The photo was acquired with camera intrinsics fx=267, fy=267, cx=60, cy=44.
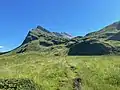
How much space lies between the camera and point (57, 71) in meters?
72.1

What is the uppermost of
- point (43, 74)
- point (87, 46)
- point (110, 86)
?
point (87, 46)

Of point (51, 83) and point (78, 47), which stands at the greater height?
point (78, 47)

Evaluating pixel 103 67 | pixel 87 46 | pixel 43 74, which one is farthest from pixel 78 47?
pixel 43 74

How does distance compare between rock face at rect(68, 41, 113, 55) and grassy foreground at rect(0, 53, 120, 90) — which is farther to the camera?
rock face at rect(68, 41, 113, 55)

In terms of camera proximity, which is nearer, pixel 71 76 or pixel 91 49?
pixel 71 76

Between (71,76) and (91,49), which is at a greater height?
(91,49)

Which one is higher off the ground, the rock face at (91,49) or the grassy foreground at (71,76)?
the rock face at (91,49)

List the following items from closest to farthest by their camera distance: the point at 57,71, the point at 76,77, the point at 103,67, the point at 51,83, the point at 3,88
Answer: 1. the point at 3,88
2. the point at 51,83
3. the point at 76,77
4. the point at 57,71
5. the point at 103,67

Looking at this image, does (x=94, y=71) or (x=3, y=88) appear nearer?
(x=3, y=88)

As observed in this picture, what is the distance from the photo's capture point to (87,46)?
7092 inches

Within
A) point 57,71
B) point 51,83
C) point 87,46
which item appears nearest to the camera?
point 51,83

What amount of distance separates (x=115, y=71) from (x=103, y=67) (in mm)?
6923

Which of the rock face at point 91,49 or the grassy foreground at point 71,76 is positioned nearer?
the grassy foreground at point 71,76

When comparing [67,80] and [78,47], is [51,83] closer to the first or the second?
[67,80]
